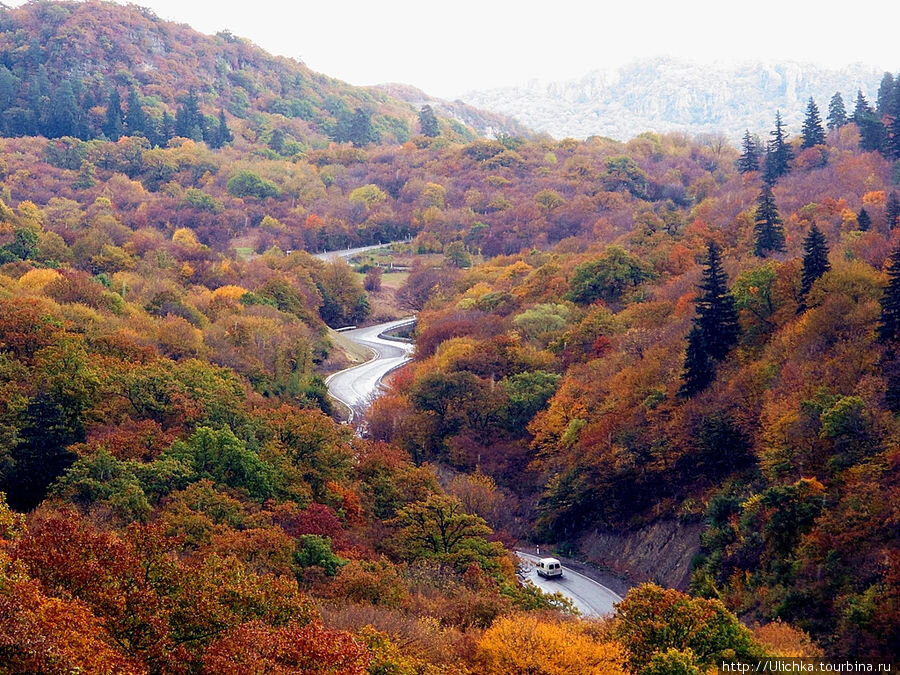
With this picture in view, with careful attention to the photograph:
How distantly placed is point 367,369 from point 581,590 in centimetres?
3272

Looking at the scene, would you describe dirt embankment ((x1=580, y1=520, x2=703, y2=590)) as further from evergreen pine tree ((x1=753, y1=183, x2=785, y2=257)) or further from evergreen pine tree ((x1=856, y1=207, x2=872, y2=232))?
evergreen pine tree ((x1=856, y1=207, x2=872, y2=232))

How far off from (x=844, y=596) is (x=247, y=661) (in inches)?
718

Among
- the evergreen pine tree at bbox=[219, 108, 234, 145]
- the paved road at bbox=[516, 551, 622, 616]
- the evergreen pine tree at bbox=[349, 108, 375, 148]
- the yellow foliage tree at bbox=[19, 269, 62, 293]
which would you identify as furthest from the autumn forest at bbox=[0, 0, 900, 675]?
the evergreen pine tree at bbox=[349, 108, 375, 148]

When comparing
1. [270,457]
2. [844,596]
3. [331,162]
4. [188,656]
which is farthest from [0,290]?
[331,162]

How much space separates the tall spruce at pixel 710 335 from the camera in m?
40.0

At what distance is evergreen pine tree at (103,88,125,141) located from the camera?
11762 cm

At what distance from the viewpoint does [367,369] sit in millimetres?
63688

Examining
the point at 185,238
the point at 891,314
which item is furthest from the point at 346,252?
the point at 891,314

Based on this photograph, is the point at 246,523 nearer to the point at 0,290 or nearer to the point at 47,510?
the point at 47,510

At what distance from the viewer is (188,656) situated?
15.8 meters

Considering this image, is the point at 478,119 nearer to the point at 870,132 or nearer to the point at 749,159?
the point at 749,159

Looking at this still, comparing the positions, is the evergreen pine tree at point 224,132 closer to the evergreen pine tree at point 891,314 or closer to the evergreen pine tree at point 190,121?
the evergreen pine tree at point 190,121

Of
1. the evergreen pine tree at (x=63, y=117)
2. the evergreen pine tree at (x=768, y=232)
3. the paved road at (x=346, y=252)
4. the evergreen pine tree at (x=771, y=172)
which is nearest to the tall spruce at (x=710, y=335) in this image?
the evergreen pine tree at (x=768, y=232)

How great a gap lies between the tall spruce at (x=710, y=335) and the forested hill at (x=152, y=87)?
92951mm
